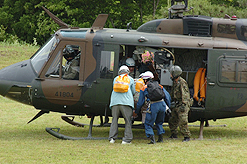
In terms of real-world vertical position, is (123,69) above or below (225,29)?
below

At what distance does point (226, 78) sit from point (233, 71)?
0.24 m

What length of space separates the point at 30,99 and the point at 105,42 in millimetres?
2268

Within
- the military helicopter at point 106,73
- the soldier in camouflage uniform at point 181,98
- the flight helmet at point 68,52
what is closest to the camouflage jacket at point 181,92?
the soldier in camouflage uniform at point 181,98

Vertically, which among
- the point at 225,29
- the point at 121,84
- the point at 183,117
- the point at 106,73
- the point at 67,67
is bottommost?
the point at 183,117

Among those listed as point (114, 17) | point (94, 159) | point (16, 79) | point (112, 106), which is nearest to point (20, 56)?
point (114, 17)

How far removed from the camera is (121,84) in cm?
816

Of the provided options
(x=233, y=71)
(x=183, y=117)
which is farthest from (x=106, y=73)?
(x=233, y=71)

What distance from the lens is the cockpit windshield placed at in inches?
349

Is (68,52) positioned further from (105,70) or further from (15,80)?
(15,80)

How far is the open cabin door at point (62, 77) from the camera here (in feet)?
28.5

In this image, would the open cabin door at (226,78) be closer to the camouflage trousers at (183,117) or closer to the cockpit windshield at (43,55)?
the camouflage trousers at (183,117)

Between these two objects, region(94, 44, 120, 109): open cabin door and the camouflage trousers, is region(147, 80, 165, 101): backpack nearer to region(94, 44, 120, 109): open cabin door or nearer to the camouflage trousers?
the camouflage trousers

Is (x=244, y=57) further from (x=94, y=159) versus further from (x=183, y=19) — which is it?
(x=94, y=159)

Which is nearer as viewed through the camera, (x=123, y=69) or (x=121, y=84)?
(x=121, y=84)
